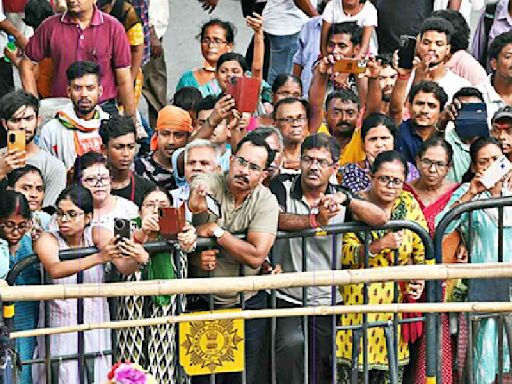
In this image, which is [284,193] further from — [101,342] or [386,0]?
[386,0]

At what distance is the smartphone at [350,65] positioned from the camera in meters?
10.1

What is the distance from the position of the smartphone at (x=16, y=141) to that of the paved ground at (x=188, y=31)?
421 centimetres

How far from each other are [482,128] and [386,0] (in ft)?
8.59

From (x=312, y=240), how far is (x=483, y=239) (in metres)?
0.96

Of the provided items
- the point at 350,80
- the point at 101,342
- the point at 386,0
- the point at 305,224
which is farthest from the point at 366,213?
the point at 386,0

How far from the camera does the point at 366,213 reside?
848 centimetres

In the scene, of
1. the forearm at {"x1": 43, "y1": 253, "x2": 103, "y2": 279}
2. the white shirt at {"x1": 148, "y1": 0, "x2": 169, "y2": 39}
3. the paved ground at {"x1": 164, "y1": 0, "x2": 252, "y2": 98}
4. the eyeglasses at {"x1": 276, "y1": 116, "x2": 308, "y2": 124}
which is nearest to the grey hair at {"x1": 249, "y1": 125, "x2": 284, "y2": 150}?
the eyeglasses at {"x1": 276, "y1": 116, "x2": 308, "y2": 124}

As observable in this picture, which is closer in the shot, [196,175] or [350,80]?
[196,175]

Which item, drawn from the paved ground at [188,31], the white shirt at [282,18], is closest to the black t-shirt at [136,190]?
the white shirt at [282,18]

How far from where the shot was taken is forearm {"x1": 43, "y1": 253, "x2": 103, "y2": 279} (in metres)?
8.00

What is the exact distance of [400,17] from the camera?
1221 cm

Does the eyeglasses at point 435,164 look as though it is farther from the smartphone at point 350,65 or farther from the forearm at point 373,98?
the forearm at point 373,98

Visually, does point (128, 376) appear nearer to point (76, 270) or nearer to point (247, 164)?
point (76, 270)

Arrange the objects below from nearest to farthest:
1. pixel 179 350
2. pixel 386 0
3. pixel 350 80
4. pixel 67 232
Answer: pixel 179 350
pixel 67 232
pixel 350 80
pixel 386 0
